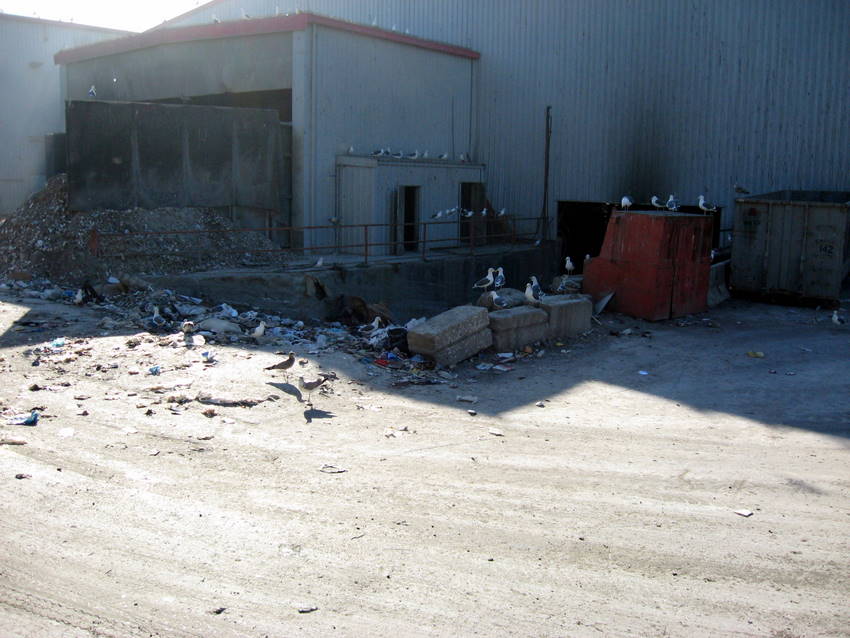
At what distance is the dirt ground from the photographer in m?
4.54

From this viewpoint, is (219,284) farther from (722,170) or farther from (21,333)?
(722,170)

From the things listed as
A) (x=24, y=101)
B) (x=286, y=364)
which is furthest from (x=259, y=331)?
(x=24, y=101)

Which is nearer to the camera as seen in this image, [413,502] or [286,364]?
[413,502]

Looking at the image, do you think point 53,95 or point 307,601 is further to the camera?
point 53,95

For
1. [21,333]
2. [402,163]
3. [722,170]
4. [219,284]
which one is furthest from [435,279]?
[21,333]

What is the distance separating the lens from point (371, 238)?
1998 centimetres

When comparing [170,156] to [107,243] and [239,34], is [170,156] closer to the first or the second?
[107,243]

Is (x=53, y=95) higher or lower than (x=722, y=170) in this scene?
higher

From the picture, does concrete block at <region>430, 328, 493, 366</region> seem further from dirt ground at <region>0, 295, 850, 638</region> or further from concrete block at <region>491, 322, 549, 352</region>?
dirt ground at <region>0, 295, 850, 638</region>

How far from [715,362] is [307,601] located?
27.8 ft

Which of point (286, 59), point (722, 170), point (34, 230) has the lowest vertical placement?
point (34, 230)

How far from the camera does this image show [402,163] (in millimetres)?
20359

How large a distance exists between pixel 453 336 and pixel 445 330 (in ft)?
0.63

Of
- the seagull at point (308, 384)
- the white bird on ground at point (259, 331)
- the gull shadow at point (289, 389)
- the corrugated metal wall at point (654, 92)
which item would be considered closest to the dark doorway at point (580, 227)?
the corrugated metal wall at point (654, 92)
